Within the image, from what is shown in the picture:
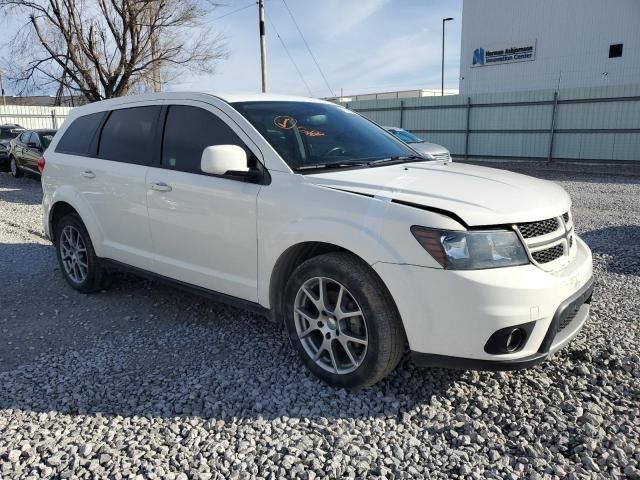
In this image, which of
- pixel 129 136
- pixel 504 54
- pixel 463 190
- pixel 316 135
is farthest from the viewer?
pixel 504 54

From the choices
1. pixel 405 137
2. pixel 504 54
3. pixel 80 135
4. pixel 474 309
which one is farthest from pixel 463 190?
pixel 504 54

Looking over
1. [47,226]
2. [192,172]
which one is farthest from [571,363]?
[47,226]

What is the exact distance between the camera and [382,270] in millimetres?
2908

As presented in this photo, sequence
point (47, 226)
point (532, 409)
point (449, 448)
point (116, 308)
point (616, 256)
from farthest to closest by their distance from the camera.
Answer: point (616, 256) < point (47, 226) < point (116, 308) < point (532, 409) < point (449, 448)

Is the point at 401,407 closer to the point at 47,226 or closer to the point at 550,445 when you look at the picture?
the point at 550,445

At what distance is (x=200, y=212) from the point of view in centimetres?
383

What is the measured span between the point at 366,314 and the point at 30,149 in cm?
1445

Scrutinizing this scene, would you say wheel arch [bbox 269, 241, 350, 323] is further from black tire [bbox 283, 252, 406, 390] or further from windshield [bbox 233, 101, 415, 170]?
windshield [bbox 233, 101, 415, 170]

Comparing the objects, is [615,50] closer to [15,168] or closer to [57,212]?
[15,168]

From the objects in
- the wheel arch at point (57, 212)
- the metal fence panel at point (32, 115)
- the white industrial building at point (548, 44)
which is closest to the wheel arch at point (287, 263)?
the wheel arch at point (57, 212)

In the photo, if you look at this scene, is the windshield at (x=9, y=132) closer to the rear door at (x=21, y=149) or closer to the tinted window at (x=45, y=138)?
the rear door at (x=21, y=149)

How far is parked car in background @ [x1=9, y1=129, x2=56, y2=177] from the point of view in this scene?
47.0 ft

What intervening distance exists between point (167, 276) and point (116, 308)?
3.14 feet

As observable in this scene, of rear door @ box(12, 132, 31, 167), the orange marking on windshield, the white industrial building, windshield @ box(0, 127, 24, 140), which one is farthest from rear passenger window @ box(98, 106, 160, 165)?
the white industrial building
